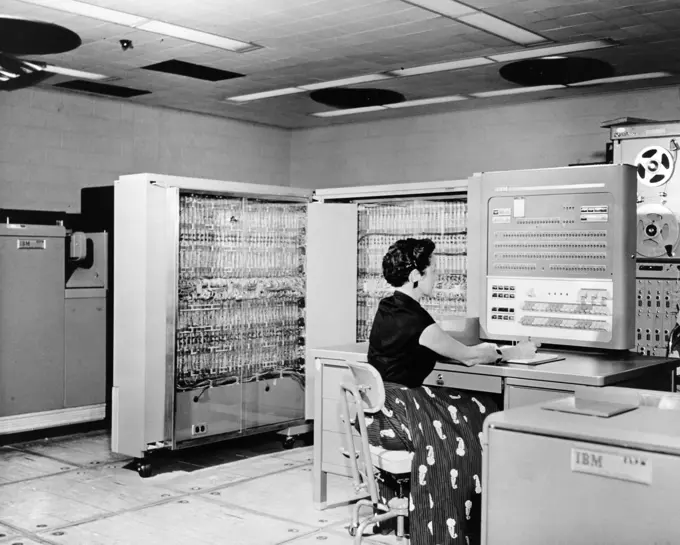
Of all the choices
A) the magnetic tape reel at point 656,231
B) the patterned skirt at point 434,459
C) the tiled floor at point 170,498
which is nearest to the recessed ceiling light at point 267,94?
the tiled floor at point 170,498

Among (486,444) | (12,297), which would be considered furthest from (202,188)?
(486,444)

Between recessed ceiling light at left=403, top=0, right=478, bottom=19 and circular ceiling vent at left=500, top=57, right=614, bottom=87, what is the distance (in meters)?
1.39

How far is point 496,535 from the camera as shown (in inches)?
59.5

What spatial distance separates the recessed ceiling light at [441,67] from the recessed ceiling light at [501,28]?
57 centimetres

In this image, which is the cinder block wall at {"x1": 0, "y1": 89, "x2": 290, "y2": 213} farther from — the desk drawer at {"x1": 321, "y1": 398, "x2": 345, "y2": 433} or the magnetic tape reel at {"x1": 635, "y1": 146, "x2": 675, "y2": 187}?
the magnetic tape reel at {"x1": 635, "y1": 146, "x2": 675, "y2": 187}

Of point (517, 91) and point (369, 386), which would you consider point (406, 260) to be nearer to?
point (369, 386)

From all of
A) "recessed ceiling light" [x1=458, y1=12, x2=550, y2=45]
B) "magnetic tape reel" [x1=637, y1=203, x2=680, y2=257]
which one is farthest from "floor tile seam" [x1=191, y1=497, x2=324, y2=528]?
"recessed ceiling light" [x1=458, y1=12, x2=550, y2=45]

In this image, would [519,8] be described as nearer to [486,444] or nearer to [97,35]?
[97,35]

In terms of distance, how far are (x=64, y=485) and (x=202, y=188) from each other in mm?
2157

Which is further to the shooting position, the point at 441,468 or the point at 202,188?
the point at 202,188

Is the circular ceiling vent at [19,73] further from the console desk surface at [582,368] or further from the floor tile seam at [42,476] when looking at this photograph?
the console desk surface at [582,368]

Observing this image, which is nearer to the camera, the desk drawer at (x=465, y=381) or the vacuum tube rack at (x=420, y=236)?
the desk drawer at (x=465, y=381)

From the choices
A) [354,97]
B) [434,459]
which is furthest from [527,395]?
[354,97]

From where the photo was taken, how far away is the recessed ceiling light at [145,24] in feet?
16.1
